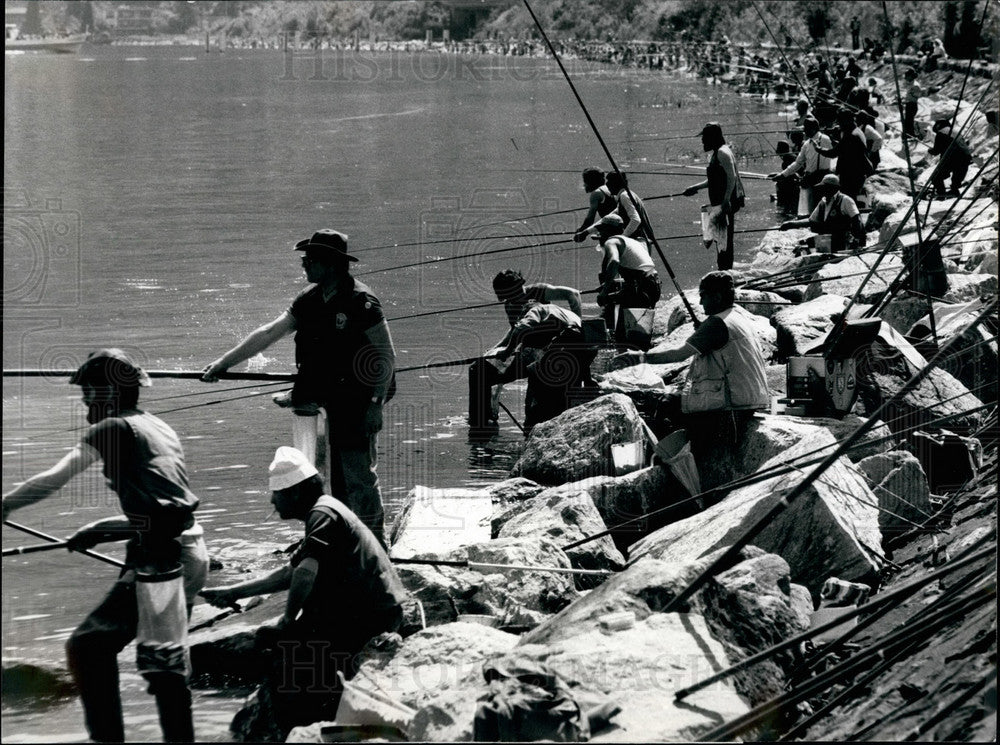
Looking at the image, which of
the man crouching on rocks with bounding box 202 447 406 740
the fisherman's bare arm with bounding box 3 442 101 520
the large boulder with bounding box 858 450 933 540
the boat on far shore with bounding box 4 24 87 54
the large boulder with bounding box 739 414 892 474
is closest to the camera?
the fisherman's bare arm with bounding box 3 442 101 520

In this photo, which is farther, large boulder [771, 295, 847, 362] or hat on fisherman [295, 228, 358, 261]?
large boulder [771, 295, 847, 362]

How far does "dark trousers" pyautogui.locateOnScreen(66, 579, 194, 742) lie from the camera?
530cm

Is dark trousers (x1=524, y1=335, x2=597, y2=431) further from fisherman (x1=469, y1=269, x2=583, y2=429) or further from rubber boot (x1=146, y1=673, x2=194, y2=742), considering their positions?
rubber boot (x1=146, y1=673, x2=194, y2=742)

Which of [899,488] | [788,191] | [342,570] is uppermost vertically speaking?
[788,191]

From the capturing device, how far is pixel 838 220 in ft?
47.8

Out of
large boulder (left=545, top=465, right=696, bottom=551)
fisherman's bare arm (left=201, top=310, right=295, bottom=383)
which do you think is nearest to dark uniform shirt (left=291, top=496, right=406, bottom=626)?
fisherman's bare arm (left=201, top=310, right=295, bottom=383)

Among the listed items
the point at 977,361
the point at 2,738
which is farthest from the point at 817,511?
the point at 2,738

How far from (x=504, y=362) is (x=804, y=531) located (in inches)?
159

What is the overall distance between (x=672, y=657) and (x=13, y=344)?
11.5 m

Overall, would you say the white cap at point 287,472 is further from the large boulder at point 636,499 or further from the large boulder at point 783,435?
the large boulder at point 783,435

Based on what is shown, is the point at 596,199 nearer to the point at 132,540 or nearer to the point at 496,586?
the point at 496,586

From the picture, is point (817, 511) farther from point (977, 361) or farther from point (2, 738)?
→ point (2, 738)

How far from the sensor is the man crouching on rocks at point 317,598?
5.55 metres

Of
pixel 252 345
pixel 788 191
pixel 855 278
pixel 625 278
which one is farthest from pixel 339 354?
pixel 788 191
